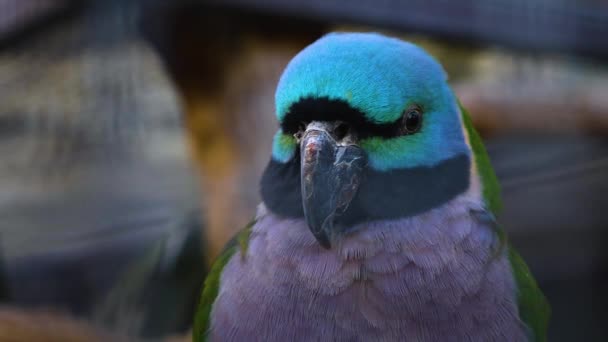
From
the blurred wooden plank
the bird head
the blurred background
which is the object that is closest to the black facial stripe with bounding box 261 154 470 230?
the bird head

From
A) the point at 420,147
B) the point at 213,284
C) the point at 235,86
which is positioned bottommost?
the point at 213,284

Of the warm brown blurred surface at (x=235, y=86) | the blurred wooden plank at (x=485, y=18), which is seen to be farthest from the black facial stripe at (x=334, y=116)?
the warm brown blurred surface at (x=235, y=86)

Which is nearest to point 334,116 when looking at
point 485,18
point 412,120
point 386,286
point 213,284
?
point 412,120

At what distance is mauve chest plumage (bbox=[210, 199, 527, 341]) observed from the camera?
3.52 feet

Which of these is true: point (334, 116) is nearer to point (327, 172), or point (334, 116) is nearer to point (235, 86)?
point (327, 172)

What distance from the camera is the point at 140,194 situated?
11.5ft

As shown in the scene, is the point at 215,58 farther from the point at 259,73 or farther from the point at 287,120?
the point at 287,120

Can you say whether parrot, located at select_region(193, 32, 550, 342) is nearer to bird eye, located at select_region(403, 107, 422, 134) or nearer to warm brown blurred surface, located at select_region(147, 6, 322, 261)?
bird eye, located at select_region(403, 107, 422, 134)

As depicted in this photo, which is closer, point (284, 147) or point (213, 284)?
point (284, 147)

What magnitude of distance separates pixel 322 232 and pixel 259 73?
1.28 meters

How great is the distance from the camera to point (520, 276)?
47.4 inches

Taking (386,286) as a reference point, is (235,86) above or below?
above

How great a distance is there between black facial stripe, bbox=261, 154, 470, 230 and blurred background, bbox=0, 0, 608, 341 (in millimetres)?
817

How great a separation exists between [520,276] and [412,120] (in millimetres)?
332
